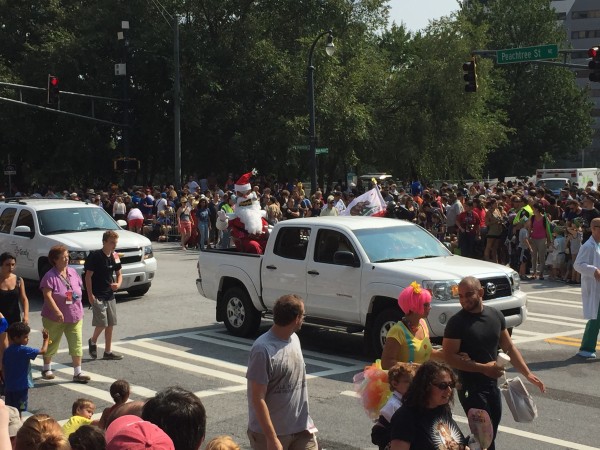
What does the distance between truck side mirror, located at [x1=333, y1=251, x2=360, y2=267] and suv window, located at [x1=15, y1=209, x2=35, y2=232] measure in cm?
798

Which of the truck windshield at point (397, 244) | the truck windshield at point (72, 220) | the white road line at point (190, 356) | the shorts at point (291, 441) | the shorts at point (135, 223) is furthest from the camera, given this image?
the shorts at point (135, 223)

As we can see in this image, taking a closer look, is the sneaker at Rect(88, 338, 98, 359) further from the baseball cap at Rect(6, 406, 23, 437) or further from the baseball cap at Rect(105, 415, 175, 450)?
the baseball cap at Rect(105, 415, 175, 450)

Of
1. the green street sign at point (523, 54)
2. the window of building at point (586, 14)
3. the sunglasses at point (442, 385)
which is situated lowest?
the sunglasses at point (442, 385)

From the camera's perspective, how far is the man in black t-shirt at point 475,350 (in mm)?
6656

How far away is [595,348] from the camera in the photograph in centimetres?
1206

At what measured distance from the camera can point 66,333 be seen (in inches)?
432

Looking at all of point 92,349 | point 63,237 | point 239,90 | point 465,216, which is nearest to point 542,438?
point 92,349

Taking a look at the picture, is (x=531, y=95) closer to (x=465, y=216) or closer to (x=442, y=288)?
(x=465, y=216)

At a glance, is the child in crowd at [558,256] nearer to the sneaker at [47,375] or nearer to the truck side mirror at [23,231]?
the truck side mirror at [23,231]

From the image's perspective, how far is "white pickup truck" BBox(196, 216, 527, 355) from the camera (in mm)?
11461

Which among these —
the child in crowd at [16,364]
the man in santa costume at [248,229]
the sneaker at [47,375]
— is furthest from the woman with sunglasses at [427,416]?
the man in santa costume at [248,229]

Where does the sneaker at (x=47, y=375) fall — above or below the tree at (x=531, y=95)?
below

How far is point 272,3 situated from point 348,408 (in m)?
34.2

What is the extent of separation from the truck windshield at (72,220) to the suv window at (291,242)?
6.10 meters
